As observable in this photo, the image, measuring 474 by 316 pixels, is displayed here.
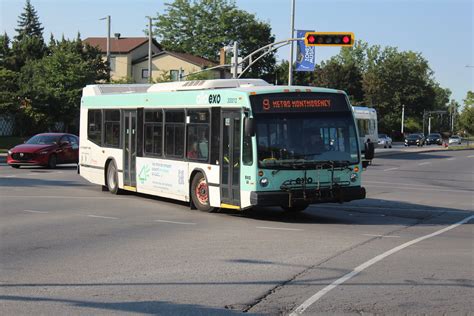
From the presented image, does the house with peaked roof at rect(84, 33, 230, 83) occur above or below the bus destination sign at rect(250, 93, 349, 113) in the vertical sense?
above

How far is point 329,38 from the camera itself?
27.1m

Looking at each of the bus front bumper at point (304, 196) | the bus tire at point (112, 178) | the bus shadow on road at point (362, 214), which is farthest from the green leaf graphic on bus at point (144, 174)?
the bus front bumper at point (304, 196)

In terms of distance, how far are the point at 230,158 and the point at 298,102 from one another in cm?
178

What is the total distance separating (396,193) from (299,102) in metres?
8.35

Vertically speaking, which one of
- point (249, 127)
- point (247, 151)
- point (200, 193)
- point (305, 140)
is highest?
point (249, 127)

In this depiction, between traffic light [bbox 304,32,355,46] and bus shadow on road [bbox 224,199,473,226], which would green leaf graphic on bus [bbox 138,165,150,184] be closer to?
bus shadow on road [bbox 224,199,473,226]

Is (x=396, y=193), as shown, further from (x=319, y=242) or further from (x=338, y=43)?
(x=319, y=242)

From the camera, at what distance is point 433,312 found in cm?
701

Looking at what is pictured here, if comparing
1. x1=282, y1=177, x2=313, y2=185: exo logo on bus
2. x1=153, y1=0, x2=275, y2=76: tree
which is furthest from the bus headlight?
x1=153, y1=0, x2=275, y2=76: tree

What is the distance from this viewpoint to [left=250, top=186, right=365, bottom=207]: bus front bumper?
1368 centimetres

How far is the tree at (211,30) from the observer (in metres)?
103

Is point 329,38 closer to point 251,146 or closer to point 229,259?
point 251,146

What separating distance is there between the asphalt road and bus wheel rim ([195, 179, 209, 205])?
38cm

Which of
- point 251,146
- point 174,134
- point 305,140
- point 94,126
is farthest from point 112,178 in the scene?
point 305,140
